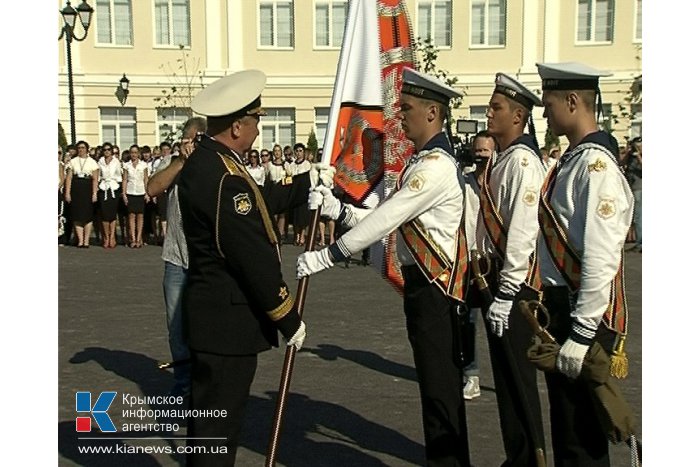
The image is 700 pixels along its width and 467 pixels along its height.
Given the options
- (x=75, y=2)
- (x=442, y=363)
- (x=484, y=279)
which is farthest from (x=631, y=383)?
(x=75, y=2)

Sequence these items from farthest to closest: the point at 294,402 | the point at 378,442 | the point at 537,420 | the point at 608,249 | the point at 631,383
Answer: the point at 631,383, the point at 294,402, the point at 378,442, the point at 537,420, the point at 608,249

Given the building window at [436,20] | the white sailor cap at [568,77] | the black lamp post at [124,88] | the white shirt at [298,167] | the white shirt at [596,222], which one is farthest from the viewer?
the building window at [436,20]

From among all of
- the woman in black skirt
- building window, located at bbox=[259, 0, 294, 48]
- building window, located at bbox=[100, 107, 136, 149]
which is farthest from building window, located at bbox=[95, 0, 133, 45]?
the woman in black skirt

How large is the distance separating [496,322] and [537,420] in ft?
2.19

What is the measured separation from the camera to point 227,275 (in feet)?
14.2

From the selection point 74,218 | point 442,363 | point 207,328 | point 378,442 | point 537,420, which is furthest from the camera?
point 74,218

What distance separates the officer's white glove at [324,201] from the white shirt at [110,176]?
13.7 meters

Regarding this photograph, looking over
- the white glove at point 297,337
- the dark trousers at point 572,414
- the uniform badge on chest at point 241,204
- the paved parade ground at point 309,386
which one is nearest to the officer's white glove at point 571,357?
the dark trousers at point 572,414

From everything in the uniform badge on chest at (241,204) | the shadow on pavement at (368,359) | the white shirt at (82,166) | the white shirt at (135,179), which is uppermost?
A: the uniform badge on chest at (241,204)

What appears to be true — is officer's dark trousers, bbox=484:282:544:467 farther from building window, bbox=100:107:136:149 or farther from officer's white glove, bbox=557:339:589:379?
building window, bbox=100:107:136:149

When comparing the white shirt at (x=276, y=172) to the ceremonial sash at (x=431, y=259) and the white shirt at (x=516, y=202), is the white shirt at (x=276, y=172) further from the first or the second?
the ceremonial sash at (x=431, y=259)

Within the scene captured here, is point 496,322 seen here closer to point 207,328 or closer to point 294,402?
point 207,328

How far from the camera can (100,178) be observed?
60.2 ft

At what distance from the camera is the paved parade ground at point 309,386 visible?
594 centimetres
